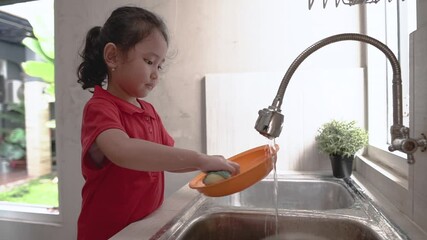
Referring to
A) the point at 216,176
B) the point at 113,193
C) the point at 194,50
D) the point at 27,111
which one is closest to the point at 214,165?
the point at 216,176

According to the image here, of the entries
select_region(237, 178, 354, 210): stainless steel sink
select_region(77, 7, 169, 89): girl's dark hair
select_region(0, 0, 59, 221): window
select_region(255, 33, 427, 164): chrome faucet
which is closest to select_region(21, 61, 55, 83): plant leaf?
select_region(0, 0, 59, 221): window

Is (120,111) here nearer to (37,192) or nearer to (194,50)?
(194,50)

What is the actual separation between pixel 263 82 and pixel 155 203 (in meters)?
0.67

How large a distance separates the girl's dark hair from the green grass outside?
103cm

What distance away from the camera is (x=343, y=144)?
103 centimetres

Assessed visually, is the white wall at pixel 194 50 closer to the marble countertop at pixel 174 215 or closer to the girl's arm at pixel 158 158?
A: the marble countertop at pixel 174 215

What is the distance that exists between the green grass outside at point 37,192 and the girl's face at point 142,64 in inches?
44.6

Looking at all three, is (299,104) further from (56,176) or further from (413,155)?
(56,176)

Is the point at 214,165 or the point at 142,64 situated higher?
the point at 142,64

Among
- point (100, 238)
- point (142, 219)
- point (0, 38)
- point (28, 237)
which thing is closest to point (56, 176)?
point (28, 237)

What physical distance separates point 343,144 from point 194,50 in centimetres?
70

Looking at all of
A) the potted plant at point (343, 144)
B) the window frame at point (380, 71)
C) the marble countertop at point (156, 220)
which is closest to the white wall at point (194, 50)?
the window frame at point (380, 71)

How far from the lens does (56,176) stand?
5.23 feet

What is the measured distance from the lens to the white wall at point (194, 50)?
1197mm
